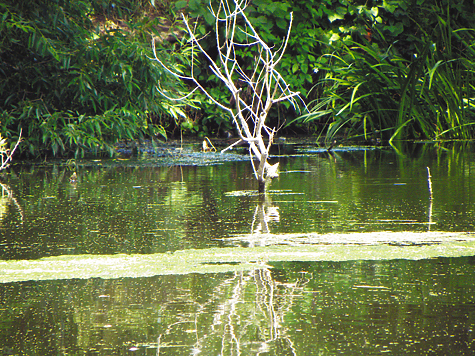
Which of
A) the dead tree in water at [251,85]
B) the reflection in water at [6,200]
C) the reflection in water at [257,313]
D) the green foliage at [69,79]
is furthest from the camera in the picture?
the green foliage at [69,79]

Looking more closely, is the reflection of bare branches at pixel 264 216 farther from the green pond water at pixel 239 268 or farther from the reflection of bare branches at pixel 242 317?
the reflection of bare branches at pixel 242 317

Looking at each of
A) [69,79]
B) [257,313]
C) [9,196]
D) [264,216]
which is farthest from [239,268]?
[69,79]

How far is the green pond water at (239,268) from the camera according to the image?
1.53m

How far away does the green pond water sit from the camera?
1.53m

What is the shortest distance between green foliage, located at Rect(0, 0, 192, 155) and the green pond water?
1582 mm

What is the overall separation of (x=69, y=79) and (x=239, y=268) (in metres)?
4.40

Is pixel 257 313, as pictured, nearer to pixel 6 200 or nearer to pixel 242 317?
pixel 242 317

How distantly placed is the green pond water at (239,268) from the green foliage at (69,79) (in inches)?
62.3

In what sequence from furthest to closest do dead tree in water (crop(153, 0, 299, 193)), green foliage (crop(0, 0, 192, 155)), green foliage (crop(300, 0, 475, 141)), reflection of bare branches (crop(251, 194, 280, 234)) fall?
green foliage (crop(300, 0, 475, 141))
green foliage (crop(0, 0, 192, 155))
dead tree in water (crop(153, 0, 299, 193))
reflection of bare branches (crop(251, 194, 280, 234))

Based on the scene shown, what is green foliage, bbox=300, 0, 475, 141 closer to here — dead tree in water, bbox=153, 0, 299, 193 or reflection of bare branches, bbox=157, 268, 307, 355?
dead tree in water, bbox=153, 0, 299, 193

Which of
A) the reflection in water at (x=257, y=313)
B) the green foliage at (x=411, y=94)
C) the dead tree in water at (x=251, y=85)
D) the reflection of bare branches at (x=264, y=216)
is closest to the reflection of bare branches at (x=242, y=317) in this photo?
the reflection in water at (x=257, y=313)

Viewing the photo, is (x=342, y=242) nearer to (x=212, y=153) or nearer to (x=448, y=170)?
(x=448, y=170)

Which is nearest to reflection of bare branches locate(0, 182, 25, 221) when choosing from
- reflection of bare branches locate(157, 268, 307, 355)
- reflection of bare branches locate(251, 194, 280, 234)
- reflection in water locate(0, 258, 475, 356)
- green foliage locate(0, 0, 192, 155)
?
reflection of bare branches locate(251, 194, 280, 234)

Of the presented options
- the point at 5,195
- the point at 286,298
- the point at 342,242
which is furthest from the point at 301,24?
the point at 286,298
